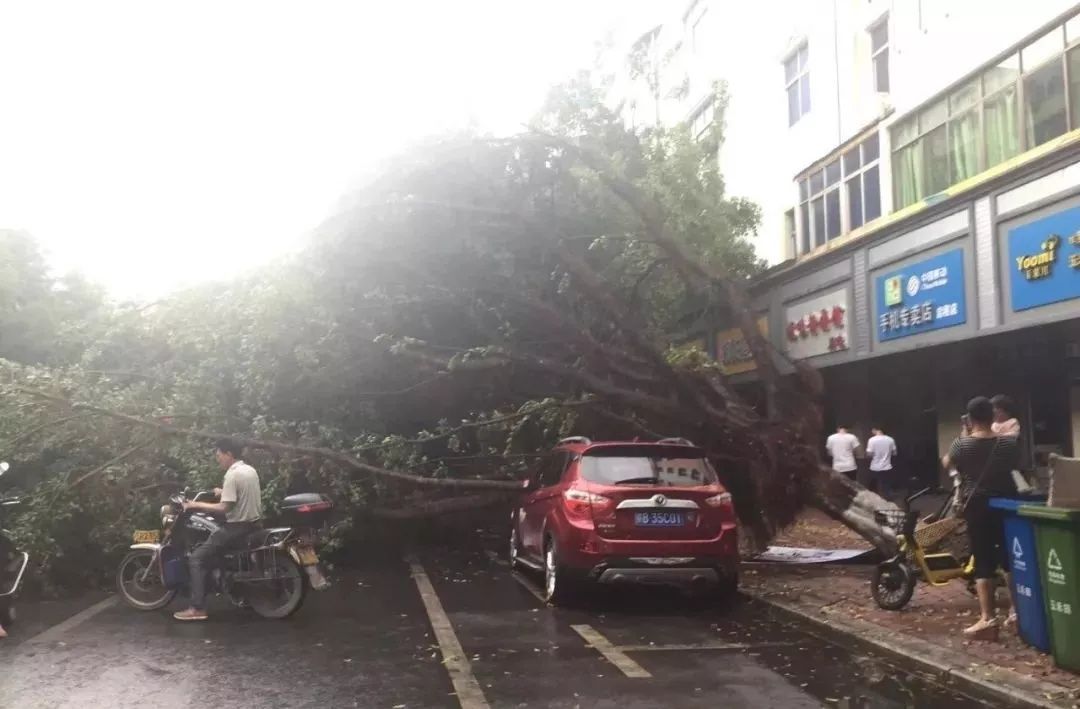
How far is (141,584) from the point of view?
393 inches

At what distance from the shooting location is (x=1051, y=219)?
14164 millimetres

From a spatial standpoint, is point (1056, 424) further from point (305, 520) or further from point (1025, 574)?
point (305, 520)

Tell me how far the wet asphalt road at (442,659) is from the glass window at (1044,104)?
8961mm

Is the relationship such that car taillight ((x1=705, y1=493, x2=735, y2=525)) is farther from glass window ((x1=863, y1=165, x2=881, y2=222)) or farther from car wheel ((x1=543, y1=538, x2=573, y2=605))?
glass window ((x1=863, y1=165, x2=881, y2=222))

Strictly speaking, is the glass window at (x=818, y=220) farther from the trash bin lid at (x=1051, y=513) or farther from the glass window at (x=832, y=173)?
the trash bin lid at (x=1051, y=513)

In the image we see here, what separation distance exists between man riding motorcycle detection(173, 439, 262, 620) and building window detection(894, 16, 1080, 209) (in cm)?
1188

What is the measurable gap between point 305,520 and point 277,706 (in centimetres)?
411

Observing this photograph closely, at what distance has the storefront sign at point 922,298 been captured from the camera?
16.5m

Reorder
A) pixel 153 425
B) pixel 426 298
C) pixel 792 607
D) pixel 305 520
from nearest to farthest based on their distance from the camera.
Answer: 1. pixel 792 607
2. pixel 305 520
3. pixel 153 425
4. pixel 426 298

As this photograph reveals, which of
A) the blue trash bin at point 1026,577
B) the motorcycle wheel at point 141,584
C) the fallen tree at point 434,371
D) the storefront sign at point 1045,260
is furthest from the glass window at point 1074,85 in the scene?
the motorcycle wheel at point 141,584

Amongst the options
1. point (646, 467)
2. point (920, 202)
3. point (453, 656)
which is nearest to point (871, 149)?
point (920, 202)

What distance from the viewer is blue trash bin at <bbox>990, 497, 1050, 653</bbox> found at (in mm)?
6898

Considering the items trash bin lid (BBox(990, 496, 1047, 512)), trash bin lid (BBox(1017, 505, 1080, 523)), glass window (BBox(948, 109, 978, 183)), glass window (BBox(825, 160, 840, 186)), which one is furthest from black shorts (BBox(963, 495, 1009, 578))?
glass window (BBox(825, 160, 840, 186))

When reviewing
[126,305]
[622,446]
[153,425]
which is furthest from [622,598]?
[126,305]
